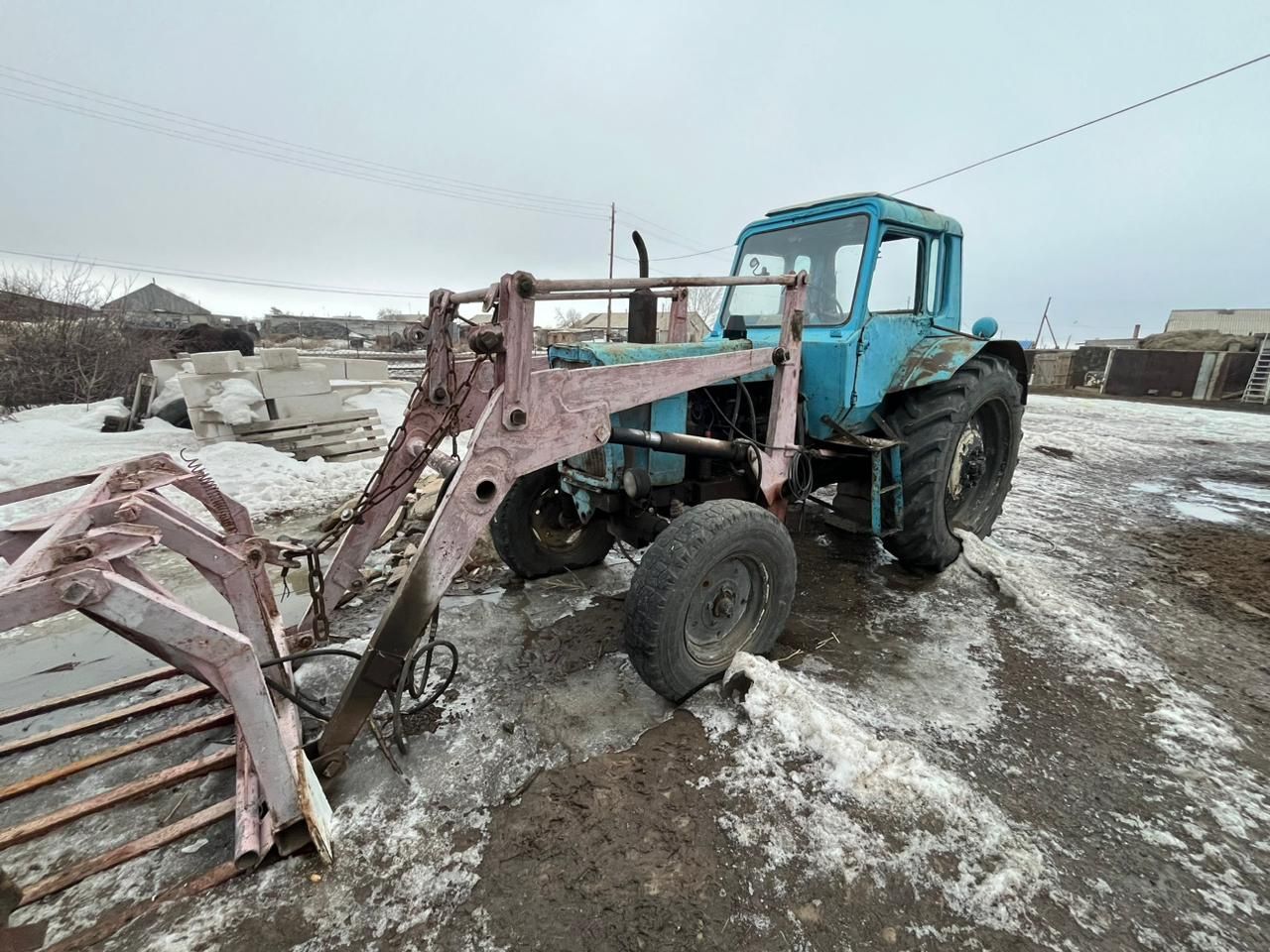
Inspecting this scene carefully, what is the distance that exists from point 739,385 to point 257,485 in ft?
17.5

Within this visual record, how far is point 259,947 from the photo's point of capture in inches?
68.1

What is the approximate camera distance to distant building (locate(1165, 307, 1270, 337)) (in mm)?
31219

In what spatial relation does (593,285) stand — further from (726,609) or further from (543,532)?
(543,532)

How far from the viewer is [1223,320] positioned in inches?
1257

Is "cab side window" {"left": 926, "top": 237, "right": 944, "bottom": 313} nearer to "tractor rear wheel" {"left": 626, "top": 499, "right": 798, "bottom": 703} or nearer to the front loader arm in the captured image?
"tractor rear wheel" {"left": 626, "top": 499, "right": 798, "bottom": 703}

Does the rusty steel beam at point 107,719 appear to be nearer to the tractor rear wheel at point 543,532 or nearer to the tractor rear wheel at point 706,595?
the tractor rear wheel at point 543,532

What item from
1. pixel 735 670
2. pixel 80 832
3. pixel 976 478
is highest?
pixel 976 478

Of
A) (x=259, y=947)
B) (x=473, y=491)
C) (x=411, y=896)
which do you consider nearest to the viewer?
(x=259, y=947)

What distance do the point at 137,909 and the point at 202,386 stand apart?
24.0 ft

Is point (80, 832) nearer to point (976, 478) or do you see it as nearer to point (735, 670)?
point (735, 670)

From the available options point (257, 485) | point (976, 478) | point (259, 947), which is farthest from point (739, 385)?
point (257, 485)

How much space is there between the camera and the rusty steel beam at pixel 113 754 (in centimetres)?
218

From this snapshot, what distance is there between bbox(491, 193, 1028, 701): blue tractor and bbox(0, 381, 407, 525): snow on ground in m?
3.43

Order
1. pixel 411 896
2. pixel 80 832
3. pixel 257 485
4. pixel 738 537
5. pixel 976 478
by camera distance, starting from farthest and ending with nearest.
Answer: pixel 257 485
pixel 976 478
pixel 738 537
pixel 80 832
pixel 411 896
